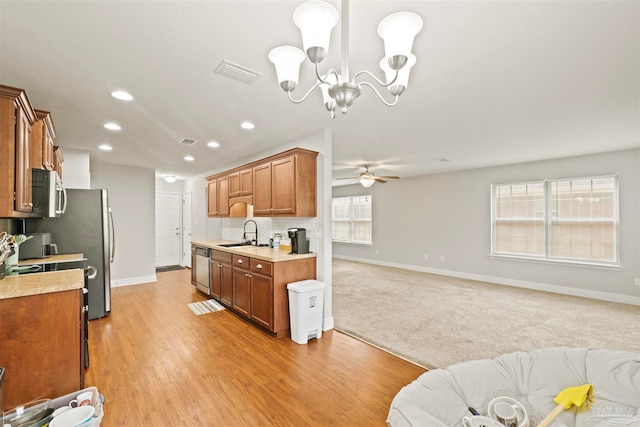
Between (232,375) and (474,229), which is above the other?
(474,229)

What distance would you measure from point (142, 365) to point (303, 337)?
158cm

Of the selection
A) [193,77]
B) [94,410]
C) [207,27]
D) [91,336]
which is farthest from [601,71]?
[91,336]

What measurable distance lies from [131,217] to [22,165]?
4171mm

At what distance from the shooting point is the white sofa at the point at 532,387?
120 cm

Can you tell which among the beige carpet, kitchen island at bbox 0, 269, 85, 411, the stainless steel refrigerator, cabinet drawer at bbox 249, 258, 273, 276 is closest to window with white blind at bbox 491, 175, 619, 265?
the beige carpet

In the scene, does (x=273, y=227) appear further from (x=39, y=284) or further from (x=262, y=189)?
(x=39, y=284)

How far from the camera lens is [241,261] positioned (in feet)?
13.0

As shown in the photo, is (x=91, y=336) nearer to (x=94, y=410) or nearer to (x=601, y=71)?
(x=94, y=410)

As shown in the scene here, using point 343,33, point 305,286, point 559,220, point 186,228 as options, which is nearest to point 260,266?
point 305,286

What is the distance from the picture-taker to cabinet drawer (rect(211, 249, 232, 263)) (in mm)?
4316

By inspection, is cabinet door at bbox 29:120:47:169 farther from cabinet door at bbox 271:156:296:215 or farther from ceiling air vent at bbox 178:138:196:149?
cabinet door at bbox 271:156:296:215

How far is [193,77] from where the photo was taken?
234cm

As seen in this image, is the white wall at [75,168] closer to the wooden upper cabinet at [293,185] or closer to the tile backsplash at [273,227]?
the tile backsplash at [273,227]

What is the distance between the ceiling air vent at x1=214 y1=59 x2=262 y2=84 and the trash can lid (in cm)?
216
